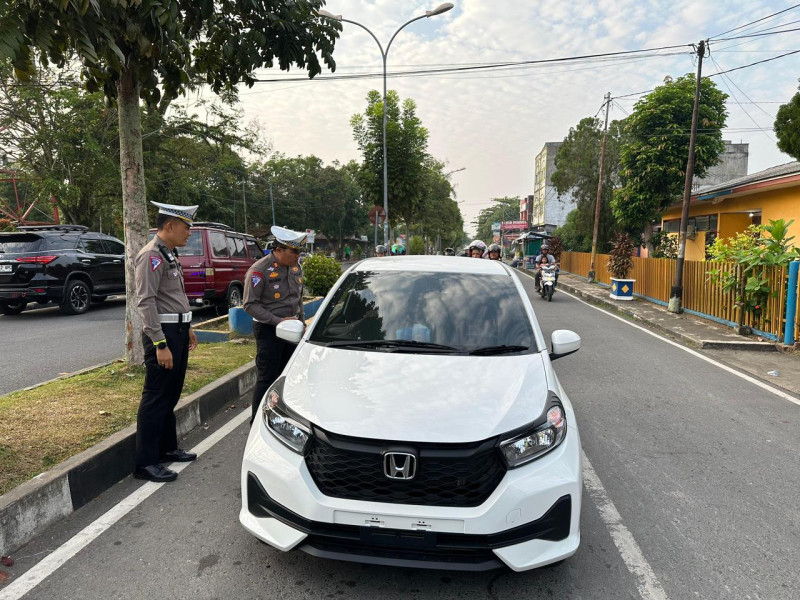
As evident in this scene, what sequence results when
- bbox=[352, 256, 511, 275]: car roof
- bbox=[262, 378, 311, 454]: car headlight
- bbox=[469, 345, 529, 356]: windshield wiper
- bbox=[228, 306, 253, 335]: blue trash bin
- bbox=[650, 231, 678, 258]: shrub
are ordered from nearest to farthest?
bbox=[262, 378, 311, 454]: car headlight
bbox=[469, 345, 529, 356]: windshield wiper
bbox=[352, 256, 511, 275]: car roof
bbox=[228, 306, 253, 335]: blue trash bin
bbox=[650, 231, 678, 258]: shrub

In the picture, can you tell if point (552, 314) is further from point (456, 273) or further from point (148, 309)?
point (148, 309)

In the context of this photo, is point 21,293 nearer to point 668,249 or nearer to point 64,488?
point 64,488

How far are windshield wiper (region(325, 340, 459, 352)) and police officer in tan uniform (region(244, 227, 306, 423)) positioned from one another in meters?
1.47

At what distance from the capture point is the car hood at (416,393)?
2.47 metres

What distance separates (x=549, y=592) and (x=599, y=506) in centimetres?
106

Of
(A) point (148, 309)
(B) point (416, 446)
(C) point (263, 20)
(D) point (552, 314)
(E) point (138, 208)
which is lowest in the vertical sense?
(D) point (552, 314)

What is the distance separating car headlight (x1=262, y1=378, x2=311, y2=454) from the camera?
8.47 feet

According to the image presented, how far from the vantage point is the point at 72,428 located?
408cm

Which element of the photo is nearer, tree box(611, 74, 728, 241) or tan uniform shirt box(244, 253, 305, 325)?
tan uniform shirt box(244, 253, 305, 325)

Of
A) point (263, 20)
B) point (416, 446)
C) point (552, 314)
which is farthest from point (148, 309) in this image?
point (552, 314)

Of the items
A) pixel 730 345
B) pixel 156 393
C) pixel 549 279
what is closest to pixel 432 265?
pixel 156 393

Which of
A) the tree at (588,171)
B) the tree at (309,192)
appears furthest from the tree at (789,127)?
the tree at (309,192)

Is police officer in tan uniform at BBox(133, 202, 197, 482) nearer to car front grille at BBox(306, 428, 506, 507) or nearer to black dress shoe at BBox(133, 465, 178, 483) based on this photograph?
black dress shoe at BBox(133, 465, 178, 483)

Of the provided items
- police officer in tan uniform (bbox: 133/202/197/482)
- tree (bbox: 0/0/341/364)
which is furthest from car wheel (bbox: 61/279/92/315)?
police officer in tan uniform (bbox: 133/202/197/482)
